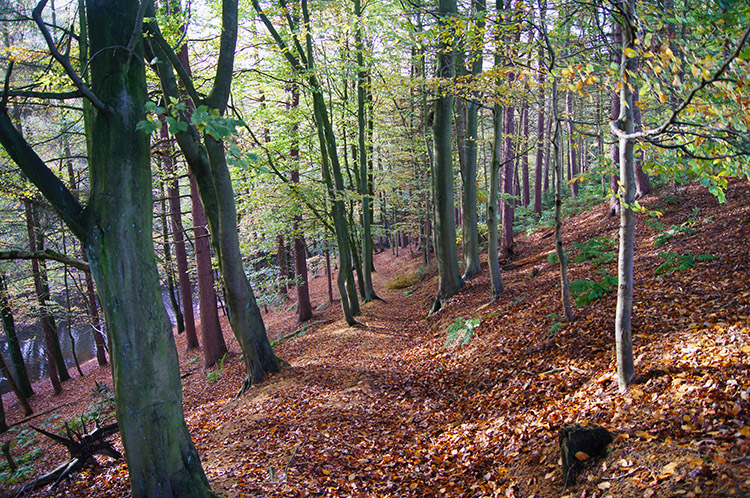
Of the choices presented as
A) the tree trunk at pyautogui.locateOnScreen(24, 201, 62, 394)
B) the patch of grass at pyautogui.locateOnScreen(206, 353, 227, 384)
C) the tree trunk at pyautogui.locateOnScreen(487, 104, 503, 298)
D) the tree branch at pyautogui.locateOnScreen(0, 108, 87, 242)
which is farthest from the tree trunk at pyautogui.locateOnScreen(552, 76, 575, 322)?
the tree trunk at pyautogui.locateOnScreen(24, 201, 62, 394)

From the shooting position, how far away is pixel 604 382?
183 inches

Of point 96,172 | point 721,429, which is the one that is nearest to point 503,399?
point 721,429

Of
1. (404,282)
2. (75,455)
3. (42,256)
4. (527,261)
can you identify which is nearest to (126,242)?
(42,256)

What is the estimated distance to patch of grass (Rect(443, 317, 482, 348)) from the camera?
8.41 meters

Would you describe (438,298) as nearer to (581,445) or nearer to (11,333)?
(581,445)

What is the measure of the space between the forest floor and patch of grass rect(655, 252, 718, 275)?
1.2 inches

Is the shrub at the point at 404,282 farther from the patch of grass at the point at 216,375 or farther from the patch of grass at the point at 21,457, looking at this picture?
the patch of grass at the point at 21,457

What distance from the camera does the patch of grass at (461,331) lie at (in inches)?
331

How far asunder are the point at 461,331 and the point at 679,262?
4.13m

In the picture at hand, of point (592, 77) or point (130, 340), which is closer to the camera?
point (592, 77)

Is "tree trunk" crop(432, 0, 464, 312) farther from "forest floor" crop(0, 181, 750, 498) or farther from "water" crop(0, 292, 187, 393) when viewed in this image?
"water" crop(0, 292, 187, 393)

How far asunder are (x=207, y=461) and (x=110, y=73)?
14.6ft

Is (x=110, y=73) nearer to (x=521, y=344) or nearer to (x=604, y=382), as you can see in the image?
(x=604, y=382)

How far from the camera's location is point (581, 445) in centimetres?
356
